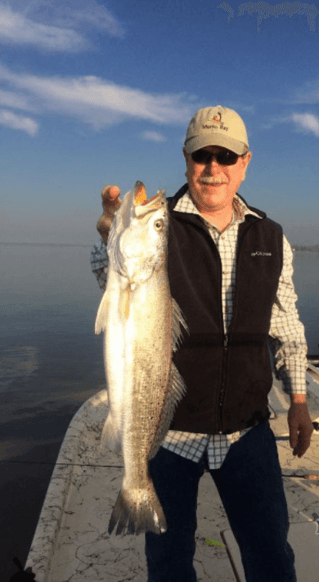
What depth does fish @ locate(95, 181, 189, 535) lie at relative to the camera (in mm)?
2824

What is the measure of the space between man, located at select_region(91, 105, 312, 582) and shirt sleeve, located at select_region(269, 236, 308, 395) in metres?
0.01

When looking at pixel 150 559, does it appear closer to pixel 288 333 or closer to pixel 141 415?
pixel 141 415

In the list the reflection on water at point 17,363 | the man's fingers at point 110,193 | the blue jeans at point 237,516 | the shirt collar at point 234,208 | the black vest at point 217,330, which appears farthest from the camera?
the reflection on water at point 17,363

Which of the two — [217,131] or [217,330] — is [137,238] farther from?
[217,131]

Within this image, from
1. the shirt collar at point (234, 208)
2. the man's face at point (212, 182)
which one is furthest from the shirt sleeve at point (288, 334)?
the man's face at point (212, 182)

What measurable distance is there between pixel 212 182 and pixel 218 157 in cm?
22

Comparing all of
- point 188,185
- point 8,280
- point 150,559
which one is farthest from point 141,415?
point 8,280

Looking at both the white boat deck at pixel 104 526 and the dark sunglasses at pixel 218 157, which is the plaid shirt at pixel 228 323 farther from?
the white boat deck at pixel 104 526

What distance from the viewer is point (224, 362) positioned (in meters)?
3.24

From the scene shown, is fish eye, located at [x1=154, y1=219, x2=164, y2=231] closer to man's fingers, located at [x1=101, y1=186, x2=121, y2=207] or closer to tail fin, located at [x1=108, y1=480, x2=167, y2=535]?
man's fingers, located at [x1=101, y1=186, x2=121, y2=207]

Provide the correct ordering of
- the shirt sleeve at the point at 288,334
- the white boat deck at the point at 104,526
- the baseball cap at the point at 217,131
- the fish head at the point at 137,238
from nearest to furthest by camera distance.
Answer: the fish head at the point at 137,238, the baseball cap at the point at 217,131, the shirt sleeve at the point at 288,334, the white boat deck at the point at 104,526

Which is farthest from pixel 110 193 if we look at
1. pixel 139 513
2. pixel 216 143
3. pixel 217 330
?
pixel 139 513

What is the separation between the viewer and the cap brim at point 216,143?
3.29 m

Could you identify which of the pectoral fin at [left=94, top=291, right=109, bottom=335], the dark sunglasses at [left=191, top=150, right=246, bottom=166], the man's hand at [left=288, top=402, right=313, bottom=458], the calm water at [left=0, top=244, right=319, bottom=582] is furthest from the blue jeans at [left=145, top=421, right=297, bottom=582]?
the calm water at [left=0, top=244, right=319, bottom=582]
